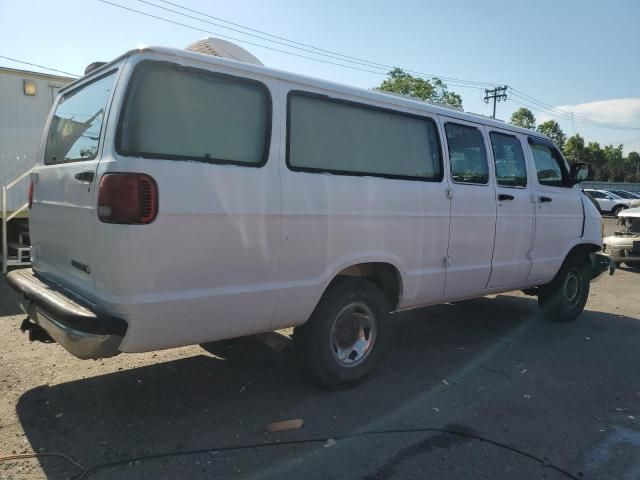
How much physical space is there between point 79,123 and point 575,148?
212 ft

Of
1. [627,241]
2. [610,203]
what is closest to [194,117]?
[627,241]

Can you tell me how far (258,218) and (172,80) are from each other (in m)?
0.97

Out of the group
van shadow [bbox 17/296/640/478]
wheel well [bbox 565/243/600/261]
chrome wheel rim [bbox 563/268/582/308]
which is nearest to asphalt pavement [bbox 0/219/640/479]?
van shadow [bbox 17/296/640/478]

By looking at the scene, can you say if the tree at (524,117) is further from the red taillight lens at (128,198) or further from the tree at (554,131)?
the red taillight lens at (128,198)

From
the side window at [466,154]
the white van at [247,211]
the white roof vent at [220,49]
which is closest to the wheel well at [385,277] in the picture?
the white van at [247,211]

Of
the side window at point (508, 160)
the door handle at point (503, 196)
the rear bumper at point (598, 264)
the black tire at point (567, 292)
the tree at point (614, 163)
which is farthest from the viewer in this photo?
the tree at point (614, 163)

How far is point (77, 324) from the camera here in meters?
2.85

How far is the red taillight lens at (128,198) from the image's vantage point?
2.79 m

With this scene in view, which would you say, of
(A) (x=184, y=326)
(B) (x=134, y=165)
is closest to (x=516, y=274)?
(A) (x=184, y=326)

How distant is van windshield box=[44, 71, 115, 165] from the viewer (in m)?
3.24

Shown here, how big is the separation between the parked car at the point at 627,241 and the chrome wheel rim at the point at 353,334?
8.91m

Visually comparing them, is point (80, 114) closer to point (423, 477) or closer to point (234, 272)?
point (234, 272)

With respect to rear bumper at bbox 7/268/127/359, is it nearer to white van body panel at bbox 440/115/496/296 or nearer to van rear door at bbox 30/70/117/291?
van rear door at bbox 30/70/117/291

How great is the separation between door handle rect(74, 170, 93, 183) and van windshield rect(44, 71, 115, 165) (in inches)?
5.1
